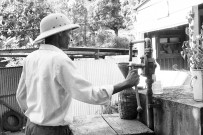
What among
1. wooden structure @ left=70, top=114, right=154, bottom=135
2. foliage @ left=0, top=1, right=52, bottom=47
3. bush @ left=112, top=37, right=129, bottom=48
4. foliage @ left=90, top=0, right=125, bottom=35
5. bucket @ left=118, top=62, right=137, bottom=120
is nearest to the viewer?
wooden structure @ left=70, top=114, right=154, bottom=135

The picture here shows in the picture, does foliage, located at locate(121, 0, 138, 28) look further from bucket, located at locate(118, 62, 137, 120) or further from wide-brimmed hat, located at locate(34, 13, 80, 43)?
wide-brimmed hat, located at locate(34, 13, 80, 43)

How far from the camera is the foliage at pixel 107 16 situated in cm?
2644

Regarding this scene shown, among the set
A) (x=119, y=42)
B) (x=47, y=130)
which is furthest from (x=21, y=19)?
(x=47, y=130)

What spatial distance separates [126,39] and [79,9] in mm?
6081

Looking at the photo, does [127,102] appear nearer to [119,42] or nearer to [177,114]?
[177,114]

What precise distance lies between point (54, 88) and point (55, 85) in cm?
2

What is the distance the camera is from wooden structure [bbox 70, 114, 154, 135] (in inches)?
98.9

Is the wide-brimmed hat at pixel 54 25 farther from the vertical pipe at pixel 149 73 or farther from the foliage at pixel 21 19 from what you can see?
the foliage at pixel 21 19

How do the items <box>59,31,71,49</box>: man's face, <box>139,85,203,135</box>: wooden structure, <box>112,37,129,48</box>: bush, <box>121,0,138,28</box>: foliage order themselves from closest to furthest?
<box>139,85,203,135</box>: wooden structure, <box>59,31,71,49</box>: man's face, <box>112,37,129,48</box>: bush, <box>121,0,138,28</box>: foliage

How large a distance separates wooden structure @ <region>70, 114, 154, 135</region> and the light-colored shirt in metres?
0.41

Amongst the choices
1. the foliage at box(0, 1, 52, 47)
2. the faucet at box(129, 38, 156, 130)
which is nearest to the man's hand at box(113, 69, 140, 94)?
the faucet at box(129, 38, 156, 130)

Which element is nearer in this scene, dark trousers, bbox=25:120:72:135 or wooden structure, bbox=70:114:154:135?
dark trousers, bbox=25:120:72:135

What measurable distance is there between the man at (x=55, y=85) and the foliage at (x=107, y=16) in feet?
80.3

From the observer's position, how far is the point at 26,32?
21547mm
